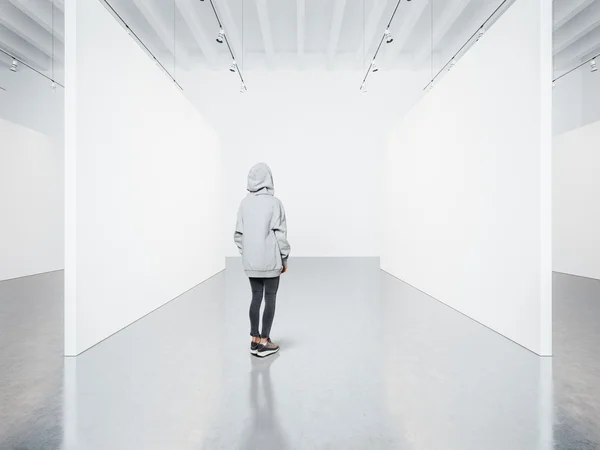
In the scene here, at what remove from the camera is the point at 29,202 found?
29.6 feet

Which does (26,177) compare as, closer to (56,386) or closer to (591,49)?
(56,386)

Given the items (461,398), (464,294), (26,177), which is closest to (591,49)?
(464,294)

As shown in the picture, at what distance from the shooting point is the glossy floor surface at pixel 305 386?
2.07 metres

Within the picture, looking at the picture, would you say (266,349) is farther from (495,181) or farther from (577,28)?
(577,28)

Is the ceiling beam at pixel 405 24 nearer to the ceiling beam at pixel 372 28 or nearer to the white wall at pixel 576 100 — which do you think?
the ceiling beam at pixel 372 28

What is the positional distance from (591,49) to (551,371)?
31.2 ft

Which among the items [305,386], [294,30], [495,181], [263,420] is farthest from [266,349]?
[294,30]

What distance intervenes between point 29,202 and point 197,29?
5468mm

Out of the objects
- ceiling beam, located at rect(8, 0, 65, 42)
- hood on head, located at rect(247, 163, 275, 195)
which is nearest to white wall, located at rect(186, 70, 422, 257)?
ceiling beam, located at rect(8, 0, 65, 42)

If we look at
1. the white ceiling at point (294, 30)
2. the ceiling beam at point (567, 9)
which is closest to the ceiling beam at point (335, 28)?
the white ceiling at point (294, 30)

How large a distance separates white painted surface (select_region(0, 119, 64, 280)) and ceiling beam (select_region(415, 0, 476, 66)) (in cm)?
956

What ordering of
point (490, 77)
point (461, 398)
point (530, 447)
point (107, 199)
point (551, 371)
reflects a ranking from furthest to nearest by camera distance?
point (490, 77) → point (107, 199) → point (551, 371) → point (461, 398) → point (530, 447)

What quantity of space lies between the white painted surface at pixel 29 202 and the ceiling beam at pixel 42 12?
214 centimetres

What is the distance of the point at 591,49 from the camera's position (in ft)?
30.6
